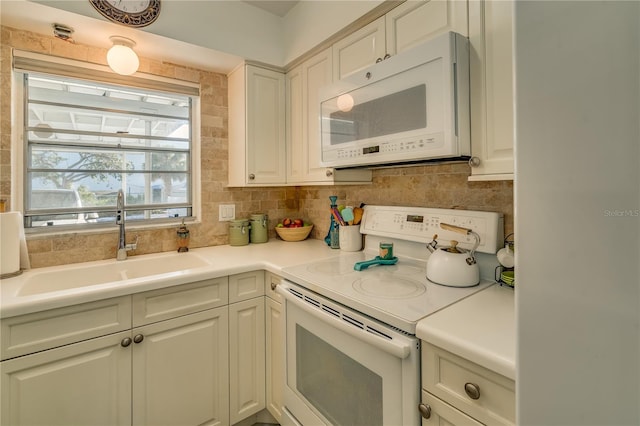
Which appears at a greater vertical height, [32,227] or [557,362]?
[32,227]

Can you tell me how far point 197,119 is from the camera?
2121 millimetres

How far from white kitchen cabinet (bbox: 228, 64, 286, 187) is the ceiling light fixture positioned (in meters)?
0.63

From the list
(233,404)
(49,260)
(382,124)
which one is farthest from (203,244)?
(382,124)

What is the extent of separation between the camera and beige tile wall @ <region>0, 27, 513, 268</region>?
4.79ft

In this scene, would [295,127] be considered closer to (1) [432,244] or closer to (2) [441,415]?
(1) [432,244]

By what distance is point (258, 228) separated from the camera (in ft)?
7.34

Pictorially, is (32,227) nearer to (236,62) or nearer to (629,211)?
(236,62)

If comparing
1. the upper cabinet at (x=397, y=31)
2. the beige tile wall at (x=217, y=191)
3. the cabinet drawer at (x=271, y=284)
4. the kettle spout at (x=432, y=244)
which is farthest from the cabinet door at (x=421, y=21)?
the cabinet drawer at (x=271, y=284)

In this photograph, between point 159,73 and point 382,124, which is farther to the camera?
point 159,73

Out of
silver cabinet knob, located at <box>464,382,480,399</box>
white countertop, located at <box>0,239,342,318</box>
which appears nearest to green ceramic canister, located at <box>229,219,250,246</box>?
white countertop, located at <box>0,239,342,318</box>

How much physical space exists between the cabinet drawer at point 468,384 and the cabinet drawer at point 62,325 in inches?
48.7

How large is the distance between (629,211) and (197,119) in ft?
7.45

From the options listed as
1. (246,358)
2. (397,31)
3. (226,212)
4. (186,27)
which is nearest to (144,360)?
(246,358)

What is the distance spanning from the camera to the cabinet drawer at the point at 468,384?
0.72m
